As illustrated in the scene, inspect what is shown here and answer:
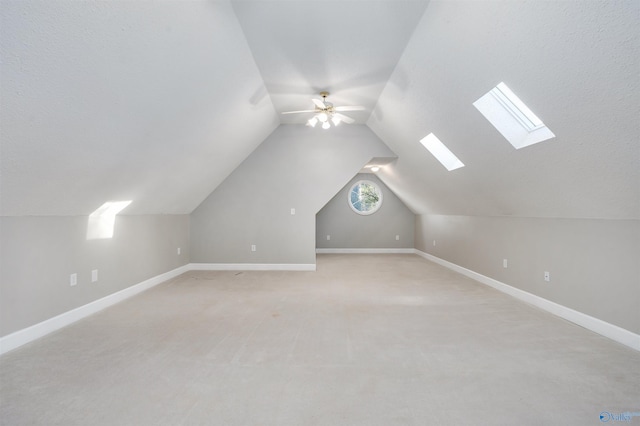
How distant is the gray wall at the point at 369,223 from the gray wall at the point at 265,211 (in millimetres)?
2460

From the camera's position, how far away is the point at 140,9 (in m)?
1.75

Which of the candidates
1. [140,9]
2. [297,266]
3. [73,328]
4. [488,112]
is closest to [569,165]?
[488,112]

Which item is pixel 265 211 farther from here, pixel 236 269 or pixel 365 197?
pixel 365 197

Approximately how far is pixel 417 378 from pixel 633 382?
1.39 meters

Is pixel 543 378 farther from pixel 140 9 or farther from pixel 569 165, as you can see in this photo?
pixel 140 9

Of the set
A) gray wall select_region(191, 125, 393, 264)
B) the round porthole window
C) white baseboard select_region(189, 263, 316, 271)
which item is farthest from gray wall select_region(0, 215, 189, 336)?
the round porthole window

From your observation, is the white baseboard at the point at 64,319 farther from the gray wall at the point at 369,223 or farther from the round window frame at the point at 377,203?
the round window frame at the point at 377,203

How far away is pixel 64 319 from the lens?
278 cm

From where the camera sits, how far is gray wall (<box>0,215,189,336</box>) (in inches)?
91.6

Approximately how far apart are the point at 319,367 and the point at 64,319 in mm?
2572

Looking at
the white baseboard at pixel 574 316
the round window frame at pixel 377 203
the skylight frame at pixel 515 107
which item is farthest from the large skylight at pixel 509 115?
the round window frame at pixel 377 203

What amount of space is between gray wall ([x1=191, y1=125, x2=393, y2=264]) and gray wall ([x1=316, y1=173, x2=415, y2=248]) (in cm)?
246

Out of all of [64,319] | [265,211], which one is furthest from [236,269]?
[64,319]

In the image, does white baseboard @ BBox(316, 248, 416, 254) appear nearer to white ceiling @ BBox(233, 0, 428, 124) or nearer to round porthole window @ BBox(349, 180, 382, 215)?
round porthole window @ BBox(349, 180, 382, 215)
